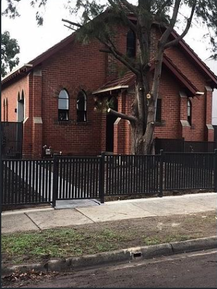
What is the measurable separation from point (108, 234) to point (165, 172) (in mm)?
4144

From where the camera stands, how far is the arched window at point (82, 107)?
59.6 ft

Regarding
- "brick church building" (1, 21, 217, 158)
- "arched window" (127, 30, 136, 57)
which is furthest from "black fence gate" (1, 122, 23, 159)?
"arched window" (127, 30, 136, 57)

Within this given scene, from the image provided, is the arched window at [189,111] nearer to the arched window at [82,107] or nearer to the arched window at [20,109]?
the arched window at [82,107]

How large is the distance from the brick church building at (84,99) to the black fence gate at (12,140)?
15.4 inches

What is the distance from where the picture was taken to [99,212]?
8.28 m

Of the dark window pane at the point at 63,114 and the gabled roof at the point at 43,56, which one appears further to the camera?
the dark window pane at the point at 63,114

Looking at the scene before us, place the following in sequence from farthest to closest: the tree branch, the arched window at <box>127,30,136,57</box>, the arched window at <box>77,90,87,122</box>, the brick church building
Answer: the arched window at <box>127,30,136,57</box> < the arched window at <box>77,90,87,122</box> < the brick church building < the tree branch

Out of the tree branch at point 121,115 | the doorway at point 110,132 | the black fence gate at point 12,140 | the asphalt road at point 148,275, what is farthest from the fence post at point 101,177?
the doorway at point 110,132

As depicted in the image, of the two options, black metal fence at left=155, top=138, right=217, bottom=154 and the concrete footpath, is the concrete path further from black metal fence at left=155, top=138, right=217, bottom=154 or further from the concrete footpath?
black metal fence at left=155, top=138, right=217, bottom=154

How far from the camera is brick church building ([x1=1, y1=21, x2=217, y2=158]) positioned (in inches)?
665

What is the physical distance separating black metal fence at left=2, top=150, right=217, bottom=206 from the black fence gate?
866 centimetres

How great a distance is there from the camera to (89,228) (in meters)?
6.93

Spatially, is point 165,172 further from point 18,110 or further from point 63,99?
point 18,110

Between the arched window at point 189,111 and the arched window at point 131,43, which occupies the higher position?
the arched window at point 131,43
